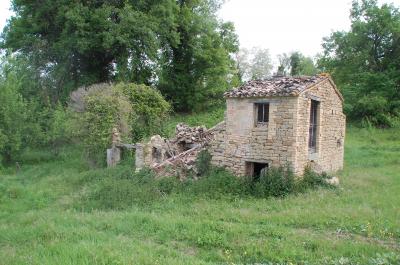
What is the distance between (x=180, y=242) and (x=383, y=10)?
30.1m

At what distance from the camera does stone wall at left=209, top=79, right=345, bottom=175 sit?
11.9 metres

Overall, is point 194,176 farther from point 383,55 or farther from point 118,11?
point 383,55

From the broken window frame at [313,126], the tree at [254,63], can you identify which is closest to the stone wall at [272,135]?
the broken window frame at [313,126]

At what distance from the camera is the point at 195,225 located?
830 centimetres

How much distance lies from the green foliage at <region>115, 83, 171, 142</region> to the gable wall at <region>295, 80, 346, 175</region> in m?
9.11

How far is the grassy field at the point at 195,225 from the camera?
662 centimetres

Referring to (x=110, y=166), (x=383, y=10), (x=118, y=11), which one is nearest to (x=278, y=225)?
(x=110, y=166)

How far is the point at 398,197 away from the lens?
420 inches

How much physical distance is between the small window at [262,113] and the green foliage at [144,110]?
807cm

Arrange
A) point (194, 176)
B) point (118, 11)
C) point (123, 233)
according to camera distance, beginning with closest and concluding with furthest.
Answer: point (123, 233) → point (194, 176) → point (118, 11)

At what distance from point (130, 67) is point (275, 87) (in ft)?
52.9

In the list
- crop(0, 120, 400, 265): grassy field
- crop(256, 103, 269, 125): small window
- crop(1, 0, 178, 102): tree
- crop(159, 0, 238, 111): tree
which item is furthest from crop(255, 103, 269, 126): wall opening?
crop(159, 0, 238, 111): tree

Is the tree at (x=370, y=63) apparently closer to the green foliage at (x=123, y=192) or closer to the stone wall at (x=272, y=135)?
the stone wall at (x=272, y=135)

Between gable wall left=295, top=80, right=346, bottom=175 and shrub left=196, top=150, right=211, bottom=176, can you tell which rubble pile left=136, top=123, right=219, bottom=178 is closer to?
shrub left=196, top=150, right=211, bottom=176
